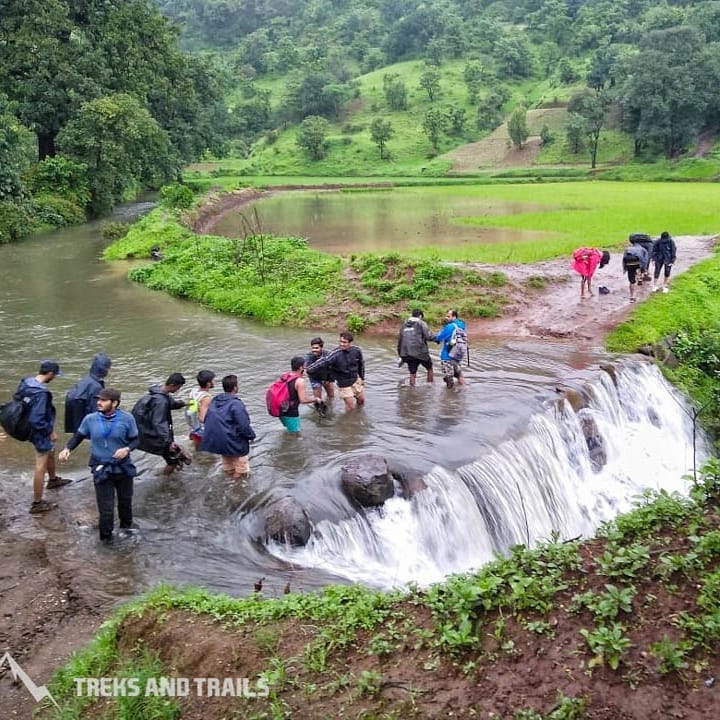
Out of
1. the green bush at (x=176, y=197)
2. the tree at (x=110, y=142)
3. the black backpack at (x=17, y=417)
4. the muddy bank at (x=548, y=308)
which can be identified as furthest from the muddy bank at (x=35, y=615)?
the tree at (x=110, y=142)

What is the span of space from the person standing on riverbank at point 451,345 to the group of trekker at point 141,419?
2042 mm

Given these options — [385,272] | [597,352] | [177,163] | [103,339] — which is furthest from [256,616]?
[177,163]

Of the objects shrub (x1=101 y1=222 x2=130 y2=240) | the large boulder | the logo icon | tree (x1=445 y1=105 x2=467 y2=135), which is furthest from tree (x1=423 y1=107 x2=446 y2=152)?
the logo icon

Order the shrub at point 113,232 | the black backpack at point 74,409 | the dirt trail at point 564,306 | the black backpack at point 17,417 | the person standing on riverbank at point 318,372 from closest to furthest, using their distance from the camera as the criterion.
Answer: the black backpack at point 17,417, the black backpack at point 74,409, the person standing on riverbank at point 318,372, the dirt trail at point 564,306, the shrub at point 113,232

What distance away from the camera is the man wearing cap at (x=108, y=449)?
368 inches

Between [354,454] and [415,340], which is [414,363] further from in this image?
[354,454]

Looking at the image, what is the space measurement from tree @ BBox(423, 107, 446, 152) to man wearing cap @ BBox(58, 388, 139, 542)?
9536 centimetres

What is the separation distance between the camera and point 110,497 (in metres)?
9.59

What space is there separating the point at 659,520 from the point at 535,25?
158321 mm

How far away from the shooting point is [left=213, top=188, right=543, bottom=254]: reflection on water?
1345 inches

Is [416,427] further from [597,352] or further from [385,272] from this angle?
[385,272]

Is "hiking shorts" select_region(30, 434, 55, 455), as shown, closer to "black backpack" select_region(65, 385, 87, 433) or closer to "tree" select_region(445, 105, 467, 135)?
"black backpack" select_region(65, 385, 87, 433)

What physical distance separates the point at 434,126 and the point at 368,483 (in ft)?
315

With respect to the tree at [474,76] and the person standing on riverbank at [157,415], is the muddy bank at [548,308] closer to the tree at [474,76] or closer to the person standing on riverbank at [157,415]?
the person standing on riverbank at [157,415]
